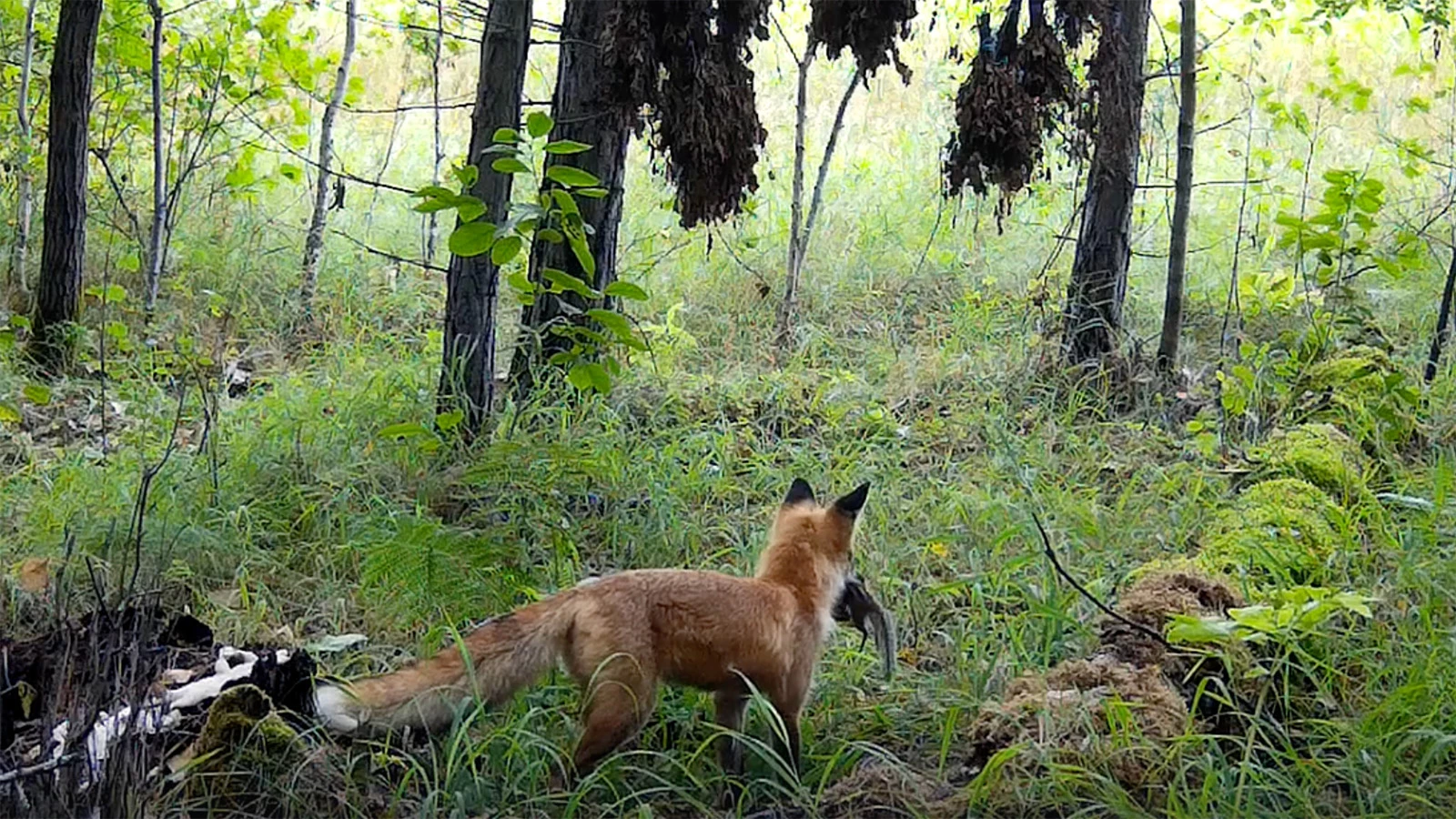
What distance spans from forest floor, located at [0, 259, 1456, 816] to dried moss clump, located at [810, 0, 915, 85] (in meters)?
1.92

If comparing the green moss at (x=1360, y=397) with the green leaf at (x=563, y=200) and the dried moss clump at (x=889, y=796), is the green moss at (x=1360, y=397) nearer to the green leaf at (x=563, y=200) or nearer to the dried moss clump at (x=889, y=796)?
the dried moss clump at (x=889, y=796)

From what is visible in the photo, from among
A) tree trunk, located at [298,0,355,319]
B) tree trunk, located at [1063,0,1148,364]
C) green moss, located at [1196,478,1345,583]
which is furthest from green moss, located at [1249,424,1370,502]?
tree trunk, located at [298,0,355,319]

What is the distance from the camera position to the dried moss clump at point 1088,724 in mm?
→ 3662

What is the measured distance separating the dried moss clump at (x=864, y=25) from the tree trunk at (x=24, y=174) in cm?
602

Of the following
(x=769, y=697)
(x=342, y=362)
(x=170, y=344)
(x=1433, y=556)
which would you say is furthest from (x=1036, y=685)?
(x=170, y=344)

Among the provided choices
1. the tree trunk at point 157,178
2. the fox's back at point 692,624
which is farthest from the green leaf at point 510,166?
the tree trunk at point 157,178

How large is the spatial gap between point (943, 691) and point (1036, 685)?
45 centimetres

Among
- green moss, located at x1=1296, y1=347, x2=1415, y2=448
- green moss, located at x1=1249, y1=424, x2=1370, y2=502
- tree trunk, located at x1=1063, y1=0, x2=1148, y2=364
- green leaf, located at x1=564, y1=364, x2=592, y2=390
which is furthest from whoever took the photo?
tree trunk, located at x1=1063, y1=0, x2=1148, y2=364

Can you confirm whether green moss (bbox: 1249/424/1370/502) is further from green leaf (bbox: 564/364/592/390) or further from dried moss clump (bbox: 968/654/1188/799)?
green leaf (bbox: 564/364/592/390)

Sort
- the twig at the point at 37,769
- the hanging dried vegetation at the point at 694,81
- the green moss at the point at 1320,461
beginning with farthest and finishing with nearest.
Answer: the hanging dried vegetation at the point at 694,81 → the green moss at the point at 1320,461 → the twig at the point at 37,769

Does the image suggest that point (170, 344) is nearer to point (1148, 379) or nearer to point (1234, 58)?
point (1148, 379)

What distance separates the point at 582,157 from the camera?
7305 millimetres

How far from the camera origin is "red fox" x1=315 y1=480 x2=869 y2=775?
374 cm

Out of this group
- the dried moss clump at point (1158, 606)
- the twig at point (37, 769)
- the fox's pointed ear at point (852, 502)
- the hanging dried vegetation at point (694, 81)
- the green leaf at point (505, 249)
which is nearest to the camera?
the twig at point (37, 769)
